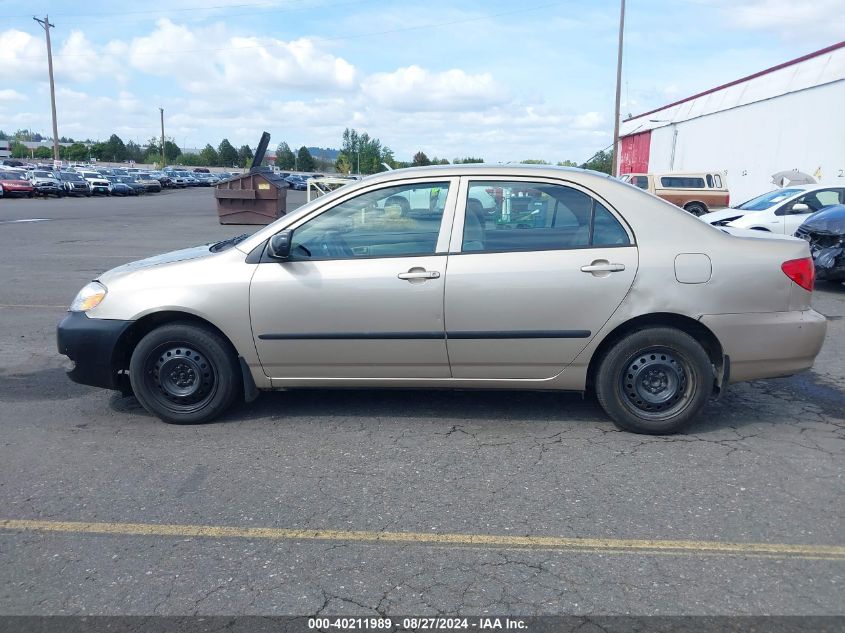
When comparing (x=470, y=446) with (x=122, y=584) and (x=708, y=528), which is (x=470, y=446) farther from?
(x=122, y=584)

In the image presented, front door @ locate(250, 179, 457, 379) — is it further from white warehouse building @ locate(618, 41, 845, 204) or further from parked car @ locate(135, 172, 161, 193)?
parked car @ locate(135, 172, 161, 193)

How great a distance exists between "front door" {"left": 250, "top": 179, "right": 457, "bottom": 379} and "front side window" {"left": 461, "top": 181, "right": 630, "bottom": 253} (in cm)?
17

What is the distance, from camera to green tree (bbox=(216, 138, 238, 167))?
132250mm

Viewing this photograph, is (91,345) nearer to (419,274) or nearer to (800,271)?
(419,274)

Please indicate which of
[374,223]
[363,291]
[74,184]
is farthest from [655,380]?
[74,184]

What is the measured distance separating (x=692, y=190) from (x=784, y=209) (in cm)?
1093

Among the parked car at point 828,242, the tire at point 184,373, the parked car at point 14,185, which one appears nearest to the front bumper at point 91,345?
the tire at point 184,373

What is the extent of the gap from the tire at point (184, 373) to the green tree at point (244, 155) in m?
125

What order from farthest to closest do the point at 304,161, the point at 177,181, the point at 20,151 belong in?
1. the point at 20,151
2. the point at 304,161
3. the point at 177,181

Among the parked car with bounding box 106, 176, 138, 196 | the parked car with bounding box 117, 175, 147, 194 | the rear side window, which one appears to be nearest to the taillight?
the rear side window

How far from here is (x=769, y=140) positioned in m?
29.5

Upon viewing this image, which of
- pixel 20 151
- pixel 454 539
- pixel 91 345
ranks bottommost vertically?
Result: pixel 454 539

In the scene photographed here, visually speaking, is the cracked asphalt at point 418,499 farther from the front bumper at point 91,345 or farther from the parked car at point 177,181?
the parked car at point 177,181

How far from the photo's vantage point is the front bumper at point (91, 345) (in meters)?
4.80
